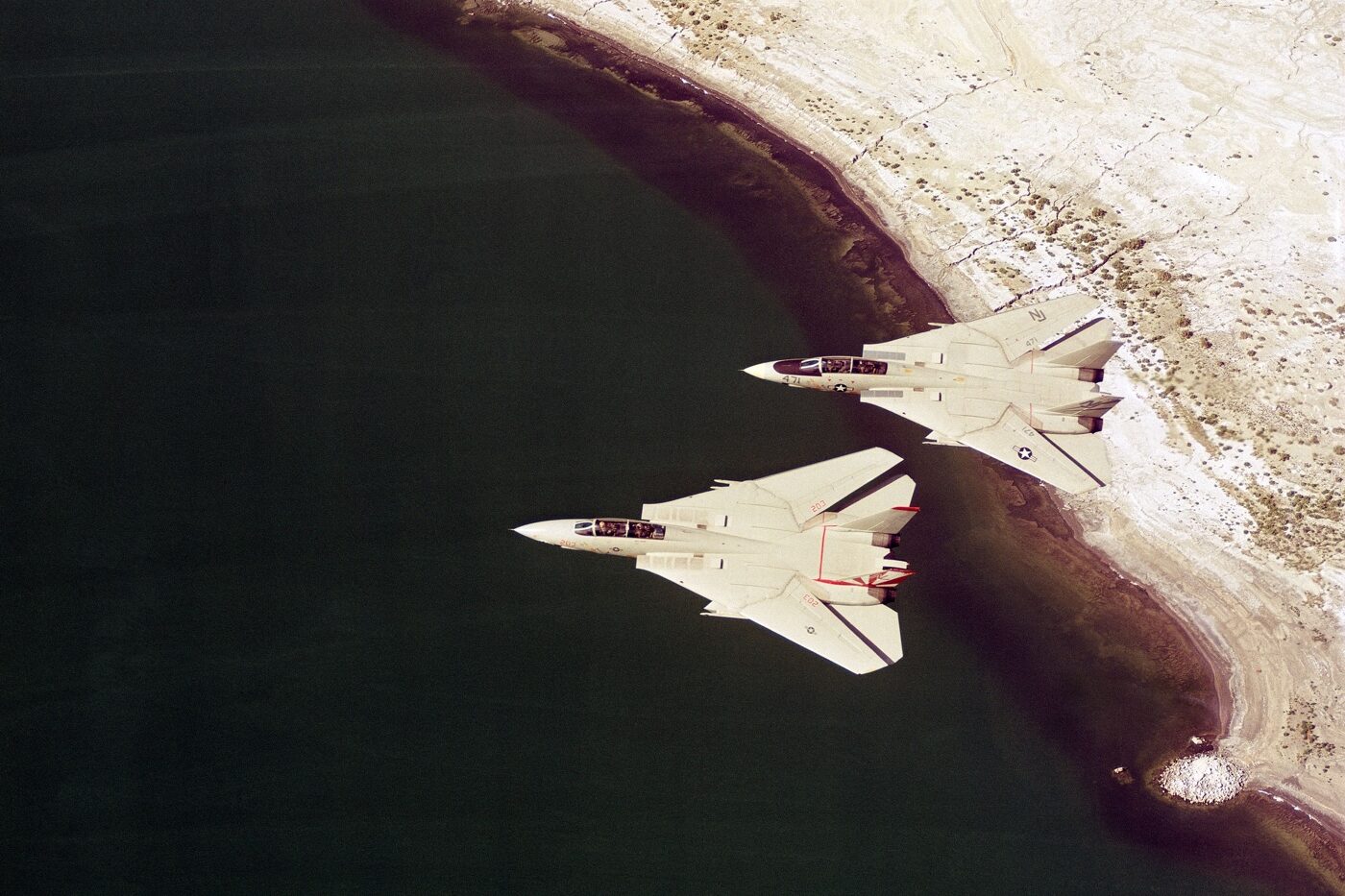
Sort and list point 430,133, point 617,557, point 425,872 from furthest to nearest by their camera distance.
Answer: point 430,133, point 617,557, point 425,872

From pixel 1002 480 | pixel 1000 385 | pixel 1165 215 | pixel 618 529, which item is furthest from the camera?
pixel 1165 215

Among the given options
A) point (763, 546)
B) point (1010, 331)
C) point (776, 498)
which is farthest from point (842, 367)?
point (763, 546)

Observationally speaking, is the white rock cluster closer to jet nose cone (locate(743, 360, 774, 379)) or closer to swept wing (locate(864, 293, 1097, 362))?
swept wing (locate(864, 293, 1097, 362))

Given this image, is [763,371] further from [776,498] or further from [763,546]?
[763,546]

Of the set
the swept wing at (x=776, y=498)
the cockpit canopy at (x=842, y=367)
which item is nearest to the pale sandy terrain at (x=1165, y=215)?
the cockpit canopy at (x=842, y=367)

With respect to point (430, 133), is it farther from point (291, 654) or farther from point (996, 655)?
point (996, 655)

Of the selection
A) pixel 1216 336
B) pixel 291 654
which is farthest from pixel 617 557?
pixel 1216 336
